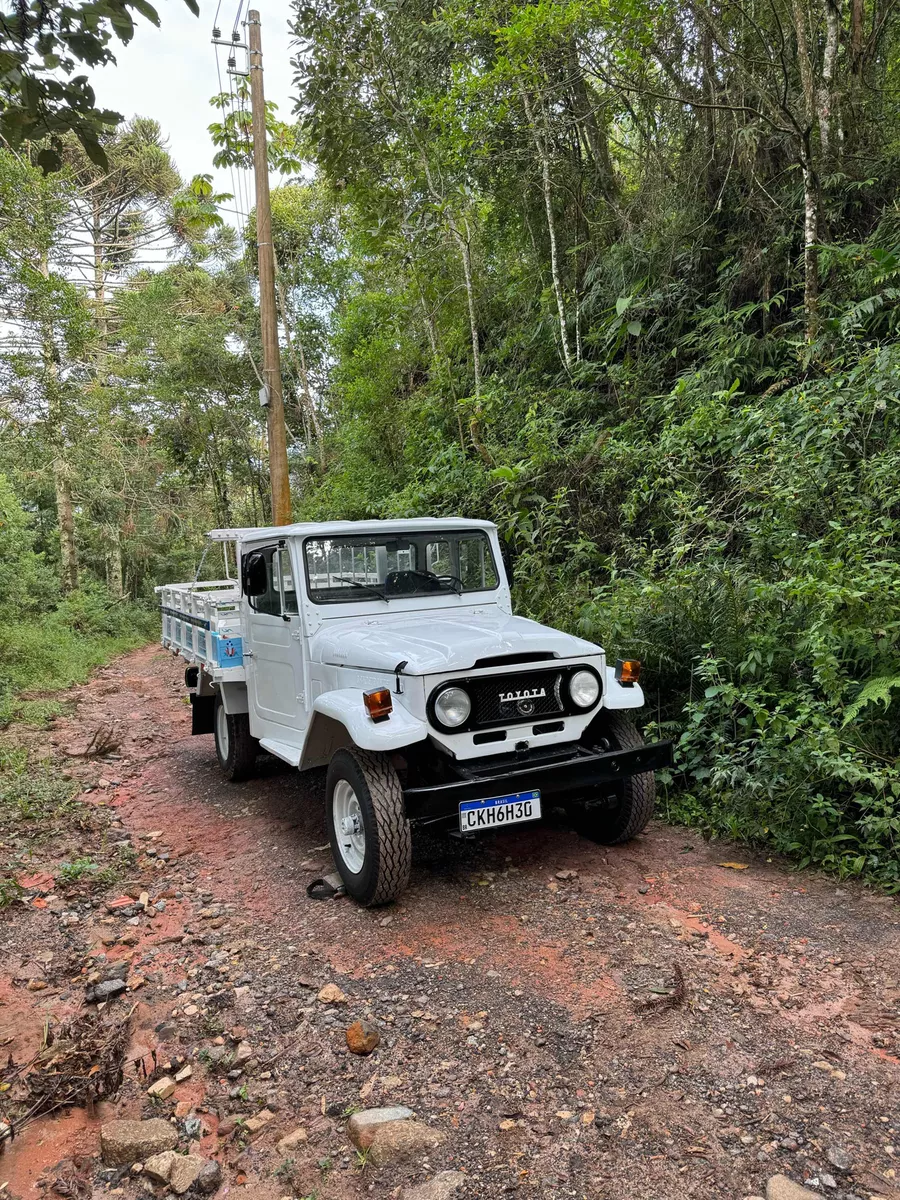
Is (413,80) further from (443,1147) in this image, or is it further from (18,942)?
(443,1147)

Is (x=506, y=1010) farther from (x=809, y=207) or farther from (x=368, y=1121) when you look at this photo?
(x=809, y=207)

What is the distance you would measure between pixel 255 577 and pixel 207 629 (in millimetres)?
1445

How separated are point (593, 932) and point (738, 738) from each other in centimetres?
183

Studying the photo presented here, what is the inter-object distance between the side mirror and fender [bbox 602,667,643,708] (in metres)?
2.35

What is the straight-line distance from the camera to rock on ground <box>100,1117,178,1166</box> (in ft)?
7.36

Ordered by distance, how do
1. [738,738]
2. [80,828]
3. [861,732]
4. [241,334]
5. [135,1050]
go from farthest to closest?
[241,334] → [80,828] → [738,738] → [861,732] → [135,1050]

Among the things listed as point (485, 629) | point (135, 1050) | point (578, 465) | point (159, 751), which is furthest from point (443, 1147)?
point (578, 465)

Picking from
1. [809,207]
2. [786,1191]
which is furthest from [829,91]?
[786,1191]

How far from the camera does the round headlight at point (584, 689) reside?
13.2 feet

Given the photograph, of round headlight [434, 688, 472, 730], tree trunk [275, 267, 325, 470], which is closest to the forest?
round headlight [434, 688, 472, 730]

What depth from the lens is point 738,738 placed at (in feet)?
15.5

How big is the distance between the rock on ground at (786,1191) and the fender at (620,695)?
7.77 ft

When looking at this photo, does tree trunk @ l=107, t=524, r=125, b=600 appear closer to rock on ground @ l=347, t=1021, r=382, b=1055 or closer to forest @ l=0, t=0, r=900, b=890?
forest @ l=0, t=0, r=900, b=890

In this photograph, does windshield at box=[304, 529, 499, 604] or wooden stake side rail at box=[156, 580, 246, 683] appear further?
wooden stake side rail at box=[156, 580, 246, 683]
